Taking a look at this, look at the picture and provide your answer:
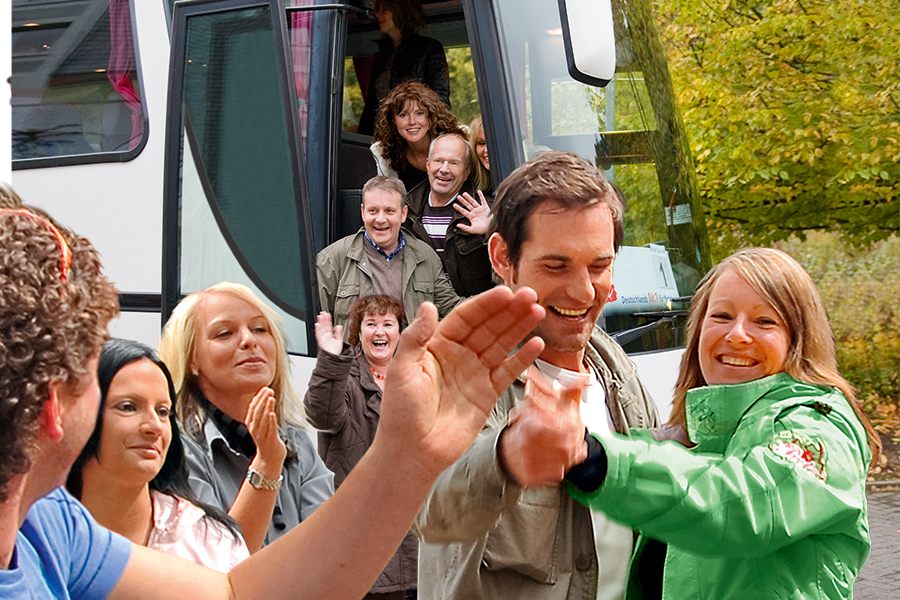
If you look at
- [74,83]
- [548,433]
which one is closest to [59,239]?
[548,433]

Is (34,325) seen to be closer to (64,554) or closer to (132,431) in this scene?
(64,554)

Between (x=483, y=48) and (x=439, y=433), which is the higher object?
(x=483, y=48)

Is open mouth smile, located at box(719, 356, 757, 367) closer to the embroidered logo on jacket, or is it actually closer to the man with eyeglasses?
the embroidered logo on jacket

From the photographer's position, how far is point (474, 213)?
448 cm

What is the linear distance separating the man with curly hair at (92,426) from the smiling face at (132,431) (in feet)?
1.65

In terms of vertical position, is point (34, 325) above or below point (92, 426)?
above

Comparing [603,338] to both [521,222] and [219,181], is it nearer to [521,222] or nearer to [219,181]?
[521,222]

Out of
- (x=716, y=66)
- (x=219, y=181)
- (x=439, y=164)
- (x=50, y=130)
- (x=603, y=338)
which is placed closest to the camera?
(x=603, y=338)

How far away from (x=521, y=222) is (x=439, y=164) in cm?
288

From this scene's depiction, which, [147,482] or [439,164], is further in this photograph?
[439,164]

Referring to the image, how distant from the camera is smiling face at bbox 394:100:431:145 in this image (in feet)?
16.8

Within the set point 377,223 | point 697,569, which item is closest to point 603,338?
point 697,569

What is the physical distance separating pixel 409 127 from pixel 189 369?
8.92 feet

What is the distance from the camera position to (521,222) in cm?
198
